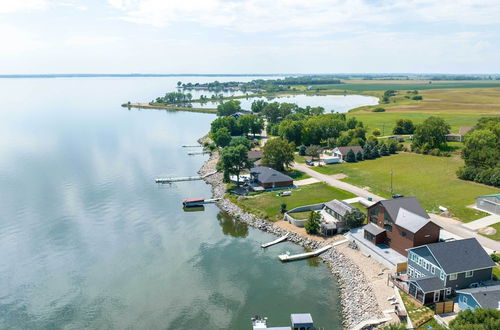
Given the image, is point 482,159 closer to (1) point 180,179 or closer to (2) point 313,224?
(2) point 313,224

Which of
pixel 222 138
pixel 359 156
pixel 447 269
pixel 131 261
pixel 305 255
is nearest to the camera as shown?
pixel 447 269

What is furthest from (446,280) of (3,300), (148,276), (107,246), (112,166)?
(112,166)

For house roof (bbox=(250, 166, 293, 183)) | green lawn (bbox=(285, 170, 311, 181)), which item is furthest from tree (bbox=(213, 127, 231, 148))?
house roof (bbox=(250, 166, 293, 183))

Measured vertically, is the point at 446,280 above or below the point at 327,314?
above

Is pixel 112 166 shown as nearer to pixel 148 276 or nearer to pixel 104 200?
pixel 104 200

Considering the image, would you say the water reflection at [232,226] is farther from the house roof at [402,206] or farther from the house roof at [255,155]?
the house roof at [255,155]

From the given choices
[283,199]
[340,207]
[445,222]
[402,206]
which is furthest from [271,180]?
[445,222]
